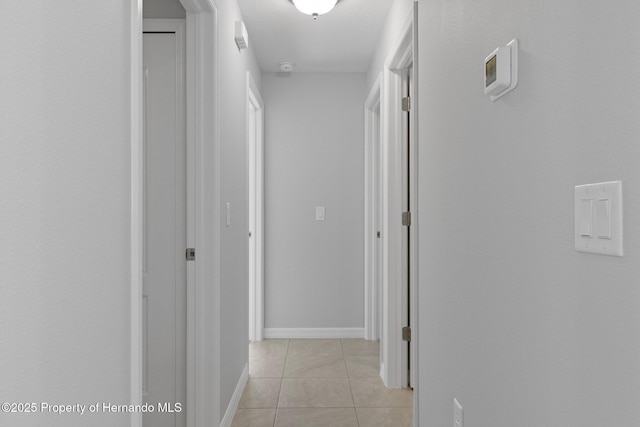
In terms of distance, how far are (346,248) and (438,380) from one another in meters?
2.76

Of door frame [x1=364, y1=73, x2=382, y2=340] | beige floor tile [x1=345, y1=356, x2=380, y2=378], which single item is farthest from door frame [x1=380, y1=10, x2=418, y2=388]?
door frame [x1=364, y1=73, x2=382, y2=340]

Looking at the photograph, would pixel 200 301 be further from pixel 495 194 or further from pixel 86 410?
pixel 495 194

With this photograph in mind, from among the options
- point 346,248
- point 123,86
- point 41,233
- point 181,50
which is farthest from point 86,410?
point 346,248

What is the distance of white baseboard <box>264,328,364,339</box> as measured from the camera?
4.75 m

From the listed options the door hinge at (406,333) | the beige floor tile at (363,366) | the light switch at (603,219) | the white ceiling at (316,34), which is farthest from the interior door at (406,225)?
the light switch at (603,219)

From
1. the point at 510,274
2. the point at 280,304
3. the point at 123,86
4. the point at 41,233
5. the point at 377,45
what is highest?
the point at 377,45

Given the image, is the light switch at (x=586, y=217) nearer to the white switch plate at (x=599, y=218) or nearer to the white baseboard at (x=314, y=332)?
the white switch plate at (x=599, y=218)

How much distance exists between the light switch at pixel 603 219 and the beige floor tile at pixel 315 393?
248 centimetres

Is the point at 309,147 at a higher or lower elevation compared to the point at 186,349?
higher

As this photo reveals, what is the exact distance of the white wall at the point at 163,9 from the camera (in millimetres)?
2453

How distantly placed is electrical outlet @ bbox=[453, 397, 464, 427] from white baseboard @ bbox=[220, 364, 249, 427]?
1283 mm

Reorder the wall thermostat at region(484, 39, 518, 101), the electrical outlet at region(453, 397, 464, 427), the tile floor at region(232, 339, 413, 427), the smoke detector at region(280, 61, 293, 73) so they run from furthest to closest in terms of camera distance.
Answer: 1. the smoke detector at region(280, 61, 293, 73)
2. the tile floor at region(232, 339, 413, 427)
3. the electrical outlet at region(453, 397, 464, 427)
4. the wall thermostat at region(484, 39, 518, 101)

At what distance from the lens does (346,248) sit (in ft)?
15.6

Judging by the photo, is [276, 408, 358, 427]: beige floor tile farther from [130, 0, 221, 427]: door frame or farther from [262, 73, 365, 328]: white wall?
[262, 73, 365, 328]: white wall
